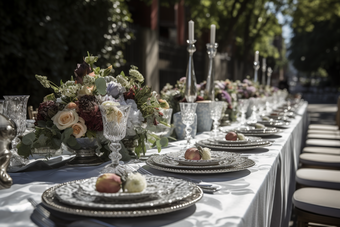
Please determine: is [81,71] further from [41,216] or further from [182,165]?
[41,216]

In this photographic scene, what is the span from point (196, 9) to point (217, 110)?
368 inches

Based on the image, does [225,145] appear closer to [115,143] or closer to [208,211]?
[115,143]

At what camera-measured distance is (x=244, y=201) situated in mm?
1034

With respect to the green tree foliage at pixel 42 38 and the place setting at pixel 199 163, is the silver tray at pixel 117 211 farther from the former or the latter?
the green tree foliage at pixel 42 38

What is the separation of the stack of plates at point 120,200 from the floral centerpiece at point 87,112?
1.43ft

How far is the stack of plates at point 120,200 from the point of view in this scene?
842mm

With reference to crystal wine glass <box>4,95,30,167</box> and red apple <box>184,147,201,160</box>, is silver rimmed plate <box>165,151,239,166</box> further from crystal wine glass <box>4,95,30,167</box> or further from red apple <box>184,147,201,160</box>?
crystal wine glass <box>4,95,30,167</box>

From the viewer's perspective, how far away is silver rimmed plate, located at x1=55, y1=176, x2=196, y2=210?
855mm

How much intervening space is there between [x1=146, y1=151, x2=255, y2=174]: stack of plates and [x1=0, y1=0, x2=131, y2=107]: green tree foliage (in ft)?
11.9

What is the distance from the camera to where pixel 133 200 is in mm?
914

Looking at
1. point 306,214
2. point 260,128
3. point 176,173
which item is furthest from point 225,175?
point 260,128

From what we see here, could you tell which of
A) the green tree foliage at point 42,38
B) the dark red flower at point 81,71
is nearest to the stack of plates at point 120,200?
the dark red flower at point 81,71

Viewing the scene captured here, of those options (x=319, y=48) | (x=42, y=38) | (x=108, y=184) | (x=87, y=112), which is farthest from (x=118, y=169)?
(x=319, y=48)

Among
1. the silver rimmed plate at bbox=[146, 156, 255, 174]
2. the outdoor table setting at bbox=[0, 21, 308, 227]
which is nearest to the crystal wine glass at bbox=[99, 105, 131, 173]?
the outdoor table setting at bbox=[0, 21, 308, 227]
